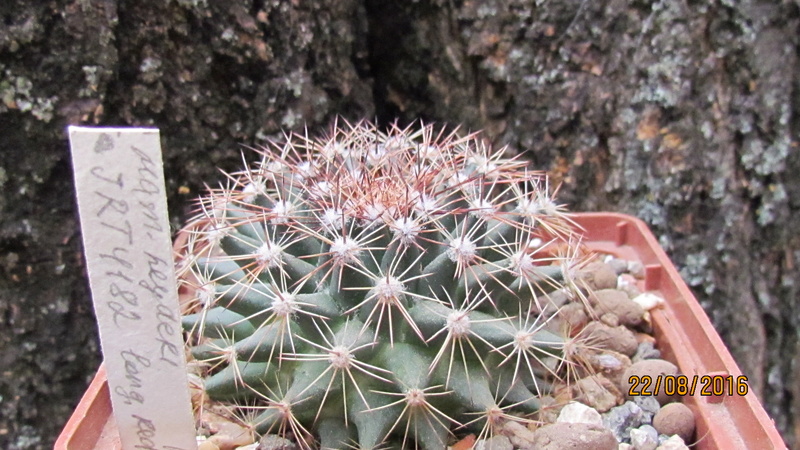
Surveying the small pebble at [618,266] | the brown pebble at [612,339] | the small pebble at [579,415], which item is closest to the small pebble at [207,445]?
the small pebble at [579,415]

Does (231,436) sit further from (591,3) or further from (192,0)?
(591,3)

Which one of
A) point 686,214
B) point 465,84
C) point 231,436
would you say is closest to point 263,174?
point 231,436

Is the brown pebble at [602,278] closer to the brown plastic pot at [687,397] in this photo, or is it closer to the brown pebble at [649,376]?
the brown plastic pot at [687,397]

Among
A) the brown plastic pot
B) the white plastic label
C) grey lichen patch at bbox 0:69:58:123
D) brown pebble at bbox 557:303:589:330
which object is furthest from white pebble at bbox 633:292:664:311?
grey lichen patch at bbox 0:69:58:123

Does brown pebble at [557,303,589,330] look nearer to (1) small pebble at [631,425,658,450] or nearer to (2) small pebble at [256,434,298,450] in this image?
(1) small pebble at [631,425,658,450]

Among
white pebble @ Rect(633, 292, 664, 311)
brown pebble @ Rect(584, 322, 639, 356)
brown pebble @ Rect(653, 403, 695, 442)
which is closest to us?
brown pebble @ Rect(653, 403, 695, 442)
